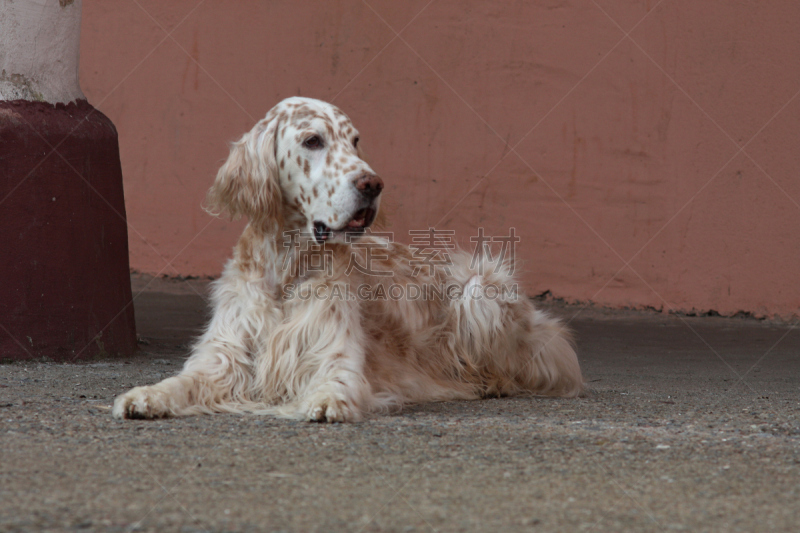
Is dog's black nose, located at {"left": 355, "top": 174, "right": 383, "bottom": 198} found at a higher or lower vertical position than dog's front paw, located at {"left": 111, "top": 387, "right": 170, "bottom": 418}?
higher

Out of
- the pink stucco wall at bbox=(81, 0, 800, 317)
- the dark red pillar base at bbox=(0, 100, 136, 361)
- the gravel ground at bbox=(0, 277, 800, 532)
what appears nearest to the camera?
the gravel ground at bbox=(0, 277, 800, 532)

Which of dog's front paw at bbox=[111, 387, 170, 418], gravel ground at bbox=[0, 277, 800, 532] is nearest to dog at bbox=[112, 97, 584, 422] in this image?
dog's front paw at bbox=[111, 387, 170, 418]

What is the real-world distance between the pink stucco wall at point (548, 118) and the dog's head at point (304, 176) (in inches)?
118

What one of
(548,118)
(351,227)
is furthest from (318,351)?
(548,118)

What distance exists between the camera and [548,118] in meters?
7.43

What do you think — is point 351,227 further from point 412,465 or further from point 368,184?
point 412,465

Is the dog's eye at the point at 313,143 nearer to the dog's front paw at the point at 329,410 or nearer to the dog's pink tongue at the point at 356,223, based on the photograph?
the dog's pink tongue at the point at 356,223

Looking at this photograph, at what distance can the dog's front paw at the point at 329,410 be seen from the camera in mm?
3139

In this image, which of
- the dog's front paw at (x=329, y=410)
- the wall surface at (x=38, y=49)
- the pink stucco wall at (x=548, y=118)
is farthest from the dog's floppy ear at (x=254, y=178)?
the pink stucco wall at (x=548, y=118)

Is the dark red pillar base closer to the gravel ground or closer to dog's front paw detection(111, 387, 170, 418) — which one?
the gravel ground

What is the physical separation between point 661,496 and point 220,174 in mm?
2237

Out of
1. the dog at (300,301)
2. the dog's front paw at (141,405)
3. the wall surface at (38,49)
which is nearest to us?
the dog's front paw at (141,405)

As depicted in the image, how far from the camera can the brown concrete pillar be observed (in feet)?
14.2

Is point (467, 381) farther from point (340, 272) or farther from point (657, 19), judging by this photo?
point (657, 19)
